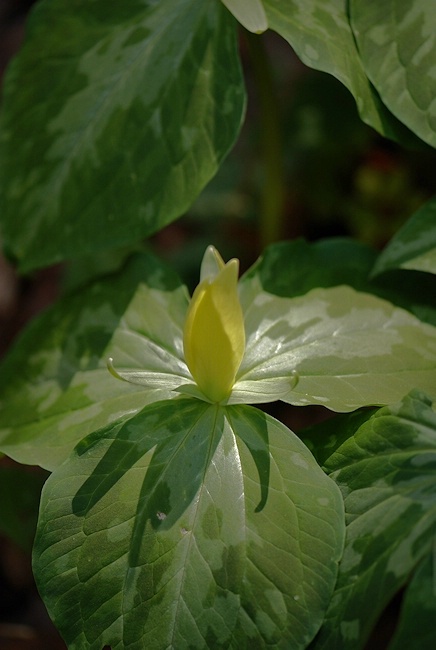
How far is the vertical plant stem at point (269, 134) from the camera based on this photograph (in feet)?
3.51

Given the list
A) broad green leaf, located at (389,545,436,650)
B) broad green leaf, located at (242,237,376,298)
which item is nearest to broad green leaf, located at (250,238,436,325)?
broad green leaf, located at (242,237,376,298)

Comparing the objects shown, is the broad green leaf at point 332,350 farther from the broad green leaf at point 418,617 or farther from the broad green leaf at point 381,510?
the broad green leaf at point 418,617

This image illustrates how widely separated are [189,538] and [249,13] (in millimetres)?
588

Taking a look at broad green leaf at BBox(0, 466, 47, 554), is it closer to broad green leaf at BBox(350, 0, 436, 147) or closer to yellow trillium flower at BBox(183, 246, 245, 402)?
yellow trillium flower at BBox(183, 246, 245, 402)

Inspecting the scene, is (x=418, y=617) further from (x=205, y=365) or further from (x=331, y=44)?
(x=331, y=44)

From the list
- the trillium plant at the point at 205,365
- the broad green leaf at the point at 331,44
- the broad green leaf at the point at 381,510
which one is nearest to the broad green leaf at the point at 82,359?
the trillium plant at the point at 205,365

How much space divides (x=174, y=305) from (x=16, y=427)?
0.84 ft

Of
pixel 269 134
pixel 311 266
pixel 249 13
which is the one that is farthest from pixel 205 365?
pixel 269 134

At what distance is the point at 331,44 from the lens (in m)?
0.86

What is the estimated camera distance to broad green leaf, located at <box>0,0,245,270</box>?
3.06 feet

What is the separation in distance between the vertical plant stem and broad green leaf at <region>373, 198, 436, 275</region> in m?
0.34

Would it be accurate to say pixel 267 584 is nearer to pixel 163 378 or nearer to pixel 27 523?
pixel 163 378

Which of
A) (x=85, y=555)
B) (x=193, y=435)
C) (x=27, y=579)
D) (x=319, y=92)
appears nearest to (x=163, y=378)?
(x=193, y=435)

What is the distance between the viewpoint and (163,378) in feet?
2.64
